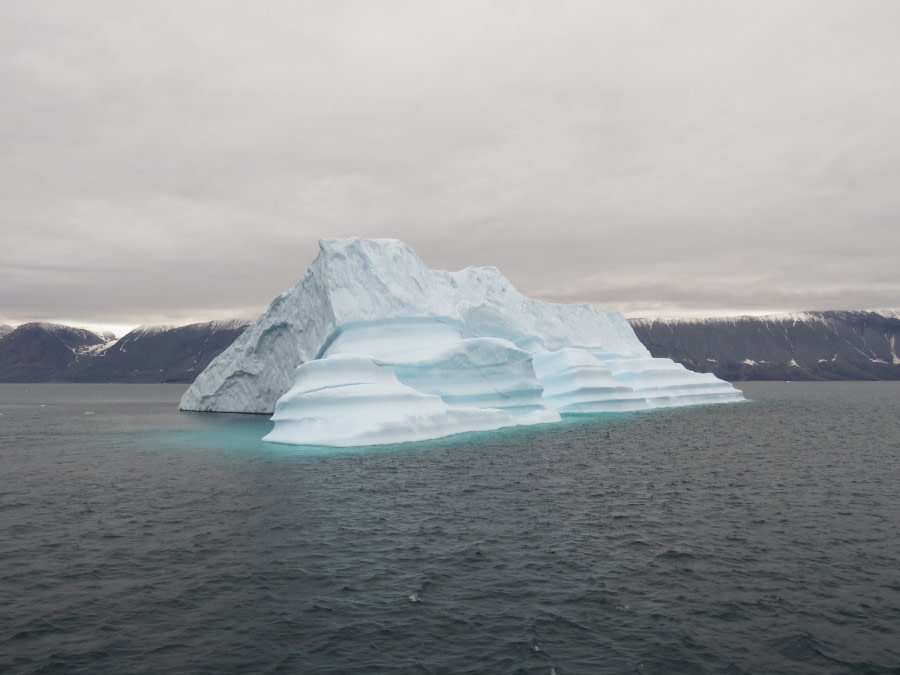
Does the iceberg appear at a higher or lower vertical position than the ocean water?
higher

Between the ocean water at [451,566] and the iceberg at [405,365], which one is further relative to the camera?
the iceberg at [405,365]

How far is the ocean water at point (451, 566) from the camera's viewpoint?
9055mm

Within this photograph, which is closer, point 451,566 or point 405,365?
point 451,566

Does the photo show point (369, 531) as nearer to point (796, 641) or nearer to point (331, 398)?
point (796, 641)

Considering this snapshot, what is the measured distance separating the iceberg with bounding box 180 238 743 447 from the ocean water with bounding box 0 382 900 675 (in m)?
6.12

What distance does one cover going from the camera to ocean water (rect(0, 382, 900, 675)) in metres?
9.05

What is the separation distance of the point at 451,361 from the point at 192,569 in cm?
2754

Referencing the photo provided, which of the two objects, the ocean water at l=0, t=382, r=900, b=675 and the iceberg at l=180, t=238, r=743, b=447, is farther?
the iceberg at l=180, t=238, r=743, b=447

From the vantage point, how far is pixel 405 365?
125ft

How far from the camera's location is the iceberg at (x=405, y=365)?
32.2m

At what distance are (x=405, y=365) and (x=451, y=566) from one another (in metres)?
25.8

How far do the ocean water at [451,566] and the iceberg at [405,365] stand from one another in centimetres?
612

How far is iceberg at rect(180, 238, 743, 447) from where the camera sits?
32.2 metres

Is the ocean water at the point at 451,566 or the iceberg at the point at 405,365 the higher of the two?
the iceberg at the point at 405,365
